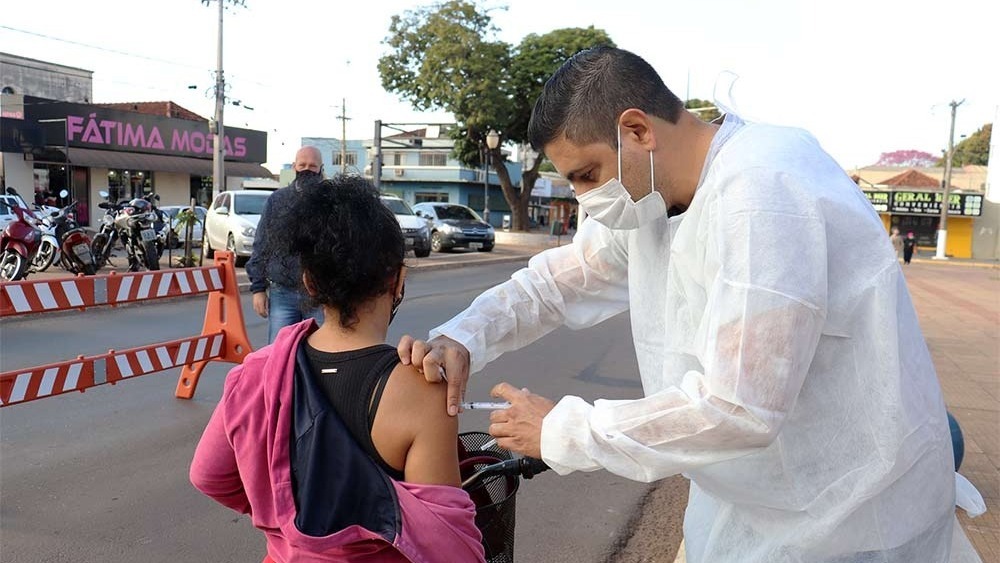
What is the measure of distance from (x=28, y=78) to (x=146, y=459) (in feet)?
119

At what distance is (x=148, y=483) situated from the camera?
4.23 meters

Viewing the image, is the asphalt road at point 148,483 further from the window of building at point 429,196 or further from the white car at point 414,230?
the window of building at point 429,196

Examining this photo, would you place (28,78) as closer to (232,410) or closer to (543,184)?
(543,184)

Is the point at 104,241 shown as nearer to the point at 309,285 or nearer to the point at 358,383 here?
the point at 309,285

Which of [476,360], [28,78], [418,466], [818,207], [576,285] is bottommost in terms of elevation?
[418,466]

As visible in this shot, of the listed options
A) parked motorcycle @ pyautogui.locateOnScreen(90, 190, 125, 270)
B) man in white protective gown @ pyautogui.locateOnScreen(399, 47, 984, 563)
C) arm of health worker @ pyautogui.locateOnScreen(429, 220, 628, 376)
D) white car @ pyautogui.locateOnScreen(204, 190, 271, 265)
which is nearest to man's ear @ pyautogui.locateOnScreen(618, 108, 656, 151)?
man in white protective gown @ pyautogui.locateOnScreen(399, 47, 984, 563)

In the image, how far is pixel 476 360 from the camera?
1949mm

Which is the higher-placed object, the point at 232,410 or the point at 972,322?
the point at 232,410

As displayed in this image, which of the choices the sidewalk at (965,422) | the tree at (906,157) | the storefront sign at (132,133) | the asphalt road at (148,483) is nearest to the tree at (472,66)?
the storefront sign at (132,133)

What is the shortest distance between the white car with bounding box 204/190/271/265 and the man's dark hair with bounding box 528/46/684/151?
46.0 ft

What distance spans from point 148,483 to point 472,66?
2680 cm

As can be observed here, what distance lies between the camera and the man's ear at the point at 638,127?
1599 mm

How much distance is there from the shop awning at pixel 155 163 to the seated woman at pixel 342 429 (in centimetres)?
3160

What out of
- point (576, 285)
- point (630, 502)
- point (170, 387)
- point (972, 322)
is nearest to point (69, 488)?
point (170, 387)
